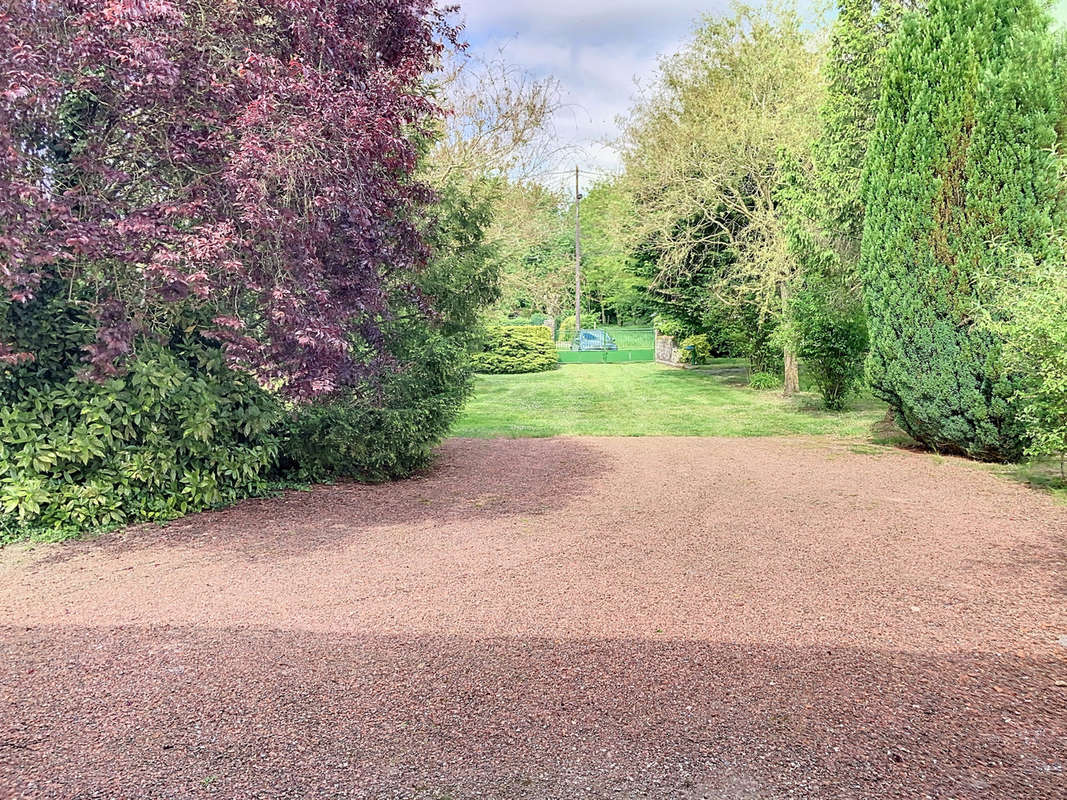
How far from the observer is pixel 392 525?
549cm

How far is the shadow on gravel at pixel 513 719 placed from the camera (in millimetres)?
2213

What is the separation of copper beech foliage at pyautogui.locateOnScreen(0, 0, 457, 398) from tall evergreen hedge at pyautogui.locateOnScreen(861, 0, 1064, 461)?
222 inches

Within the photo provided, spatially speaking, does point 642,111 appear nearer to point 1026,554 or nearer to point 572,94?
point 572,94

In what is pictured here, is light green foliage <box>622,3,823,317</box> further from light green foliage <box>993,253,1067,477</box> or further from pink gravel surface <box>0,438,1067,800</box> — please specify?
pink gravel surface <box>0,438,1067,800</box>

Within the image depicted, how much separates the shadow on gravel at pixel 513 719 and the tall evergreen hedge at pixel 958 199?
16.2 feet

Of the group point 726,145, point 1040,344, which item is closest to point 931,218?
point 1040,344

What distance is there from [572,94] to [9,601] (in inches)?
443

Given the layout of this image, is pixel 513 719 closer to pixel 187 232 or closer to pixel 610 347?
pixel 187 232

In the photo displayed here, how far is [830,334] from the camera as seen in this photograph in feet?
37.0

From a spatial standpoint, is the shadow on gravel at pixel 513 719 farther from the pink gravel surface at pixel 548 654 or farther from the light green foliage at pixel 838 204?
the light green foliage at pixel 838 204

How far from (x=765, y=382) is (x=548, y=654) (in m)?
14.3

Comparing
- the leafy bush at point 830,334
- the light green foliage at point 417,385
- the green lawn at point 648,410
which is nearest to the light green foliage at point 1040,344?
the green lawn at point 648,410

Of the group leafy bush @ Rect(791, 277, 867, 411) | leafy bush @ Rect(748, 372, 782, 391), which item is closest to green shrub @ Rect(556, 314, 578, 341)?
leafy bush @ Rect(748, 372, 782, 391)

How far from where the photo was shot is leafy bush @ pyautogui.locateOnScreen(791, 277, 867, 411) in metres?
10.9
